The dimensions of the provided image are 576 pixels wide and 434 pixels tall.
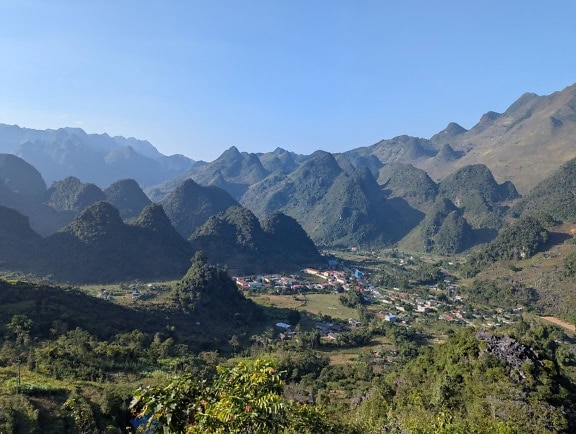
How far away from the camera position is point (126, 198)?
102500mm

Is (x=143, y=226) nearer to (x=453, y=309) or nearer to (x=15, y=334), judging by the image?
(x=15, y=334)

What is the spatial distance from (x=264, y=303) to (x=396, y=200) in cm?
10056

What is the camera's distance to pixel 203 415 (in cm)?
482

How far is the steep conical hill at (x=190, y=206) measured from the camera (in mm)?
98938

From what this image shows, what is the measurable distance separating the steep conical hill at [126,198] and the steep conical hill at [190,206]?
5.87m

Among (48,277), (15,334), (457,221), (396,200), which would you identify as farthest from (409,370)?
(396,200)

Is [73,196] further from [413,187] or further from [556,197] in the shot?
[556,197]

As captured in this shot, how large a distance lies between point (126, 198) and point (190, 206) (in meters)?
15.6

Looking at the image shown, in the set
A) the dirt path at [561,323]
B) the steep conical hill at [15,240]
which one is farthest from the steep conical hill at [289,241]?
the dirt path at [561,323]

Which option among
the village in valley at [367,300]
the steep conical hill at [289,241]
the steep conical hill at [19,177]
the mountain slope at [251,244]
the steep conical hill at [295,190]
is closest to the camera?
the village in valley at [367,300]

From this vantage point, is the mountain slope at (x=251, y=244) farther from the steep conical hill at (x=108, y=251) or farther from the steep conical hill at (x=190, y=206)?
the steep conical hill at (x=190, y=206)

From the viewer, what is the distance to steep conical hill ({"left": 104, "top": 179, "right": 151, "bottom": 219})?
9988 centimetres

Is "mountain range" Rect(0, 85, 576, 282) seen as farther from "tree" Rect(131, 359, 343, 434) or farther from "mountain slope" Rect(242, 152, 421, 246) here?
"tree" Rect(131, 359, 343, 434)

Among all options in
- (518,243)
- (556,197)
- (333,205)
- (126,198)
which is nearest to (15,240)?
(126,198)
